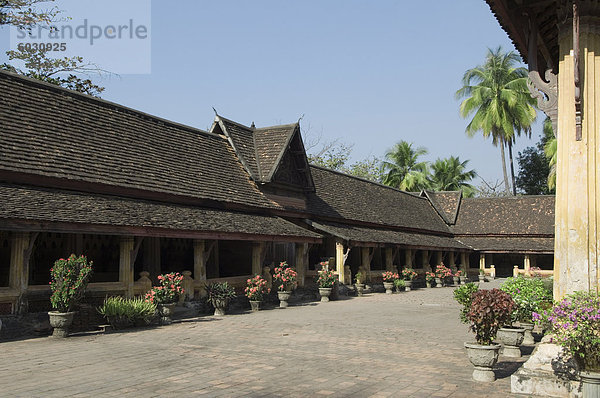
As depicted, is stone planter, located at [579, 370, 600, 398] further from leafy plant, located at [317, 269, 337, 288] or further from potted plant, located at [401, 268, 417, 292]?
potted plant, located at [401, 268, 417, 292]

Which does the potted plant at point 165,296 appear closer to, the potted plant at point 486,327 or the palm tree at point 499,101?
the potted plant at point 486,327

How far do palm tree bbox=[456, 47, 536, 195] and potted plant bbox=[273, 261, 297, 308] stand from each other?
132 feet

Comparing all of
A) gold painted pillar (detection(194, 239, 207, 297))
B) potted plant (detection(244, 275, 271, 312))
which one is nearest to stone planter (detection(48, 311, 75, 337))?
gold painted pillar (detection(194, 239, 207, 297))

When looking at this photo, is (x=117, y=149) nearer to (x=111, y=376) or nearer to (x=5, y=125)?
(x=5, y=125)

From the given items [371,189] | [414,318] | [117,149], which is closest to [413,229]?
[371,189]

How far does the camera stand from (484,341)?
789 cm

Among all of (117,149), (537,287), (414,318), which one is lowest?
(414,318)

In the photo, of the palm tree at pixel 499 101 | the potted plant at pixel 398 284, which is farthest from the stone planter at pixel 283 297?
the palm tree at pixel 499 101

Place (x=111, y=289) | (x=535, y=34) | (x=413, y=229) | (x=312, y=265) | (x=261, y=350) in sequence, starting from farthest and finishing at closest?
1. (x=413, y=229)
2. (x=312, y=265)
3. (x=111, y=289)
4. (x=261, y=350)
5. (x=535, y=34)

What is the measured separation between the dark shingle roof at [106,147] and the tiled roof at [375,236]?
12.4ft

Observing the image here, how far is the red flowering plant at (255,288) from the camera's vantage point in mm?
18031

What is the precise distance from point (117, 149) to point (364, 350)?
10.9 meters

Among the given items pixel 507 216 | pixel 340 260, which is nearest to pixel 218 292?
pixel 340 260

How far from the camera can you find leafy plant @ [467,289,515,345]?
769cm
